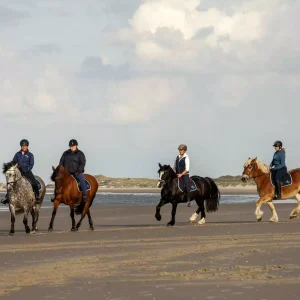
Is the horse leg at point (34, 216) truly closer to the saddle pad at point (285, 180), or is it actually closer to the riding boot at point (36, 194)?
the riding boot at point (36, 194)

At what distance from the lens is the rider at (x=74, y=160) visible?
2211 cm

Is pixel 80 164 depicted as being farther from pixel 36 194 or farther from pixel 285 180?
pixel 285 180

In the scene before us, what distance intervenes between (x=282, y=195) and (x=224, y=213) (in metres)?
7.58

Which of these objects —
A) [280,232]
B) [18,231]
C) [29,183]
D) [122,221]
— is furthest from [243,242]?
[122,221]

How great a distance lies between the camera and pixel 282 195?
82.1ft

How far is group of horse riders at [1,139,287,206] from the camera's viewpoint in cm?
2138

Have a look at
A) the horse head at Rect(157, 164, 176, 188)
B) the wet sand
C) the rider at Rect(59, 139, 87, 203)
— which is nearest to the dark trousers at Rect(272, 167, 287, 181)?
the horse head at Rect(157, 164, 176, 188)

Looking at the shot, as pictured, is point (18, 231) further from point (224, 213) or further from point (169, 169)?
point (224, 213)

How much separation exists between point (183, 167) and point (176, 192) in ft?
2.34

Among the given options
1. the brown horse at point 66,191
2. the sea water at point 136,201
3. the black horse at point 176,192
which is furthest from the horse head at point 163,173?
the sea water at point 136,201

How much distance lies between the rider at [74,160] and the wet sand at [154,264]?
5.72 ft

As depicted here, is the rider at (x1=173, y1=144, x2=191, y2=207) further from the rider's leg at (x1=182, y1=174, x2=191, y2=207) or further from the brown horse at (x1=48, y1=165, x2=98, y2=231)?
the brown horse at (x1=48, y1=165, x2=98, y2=231)

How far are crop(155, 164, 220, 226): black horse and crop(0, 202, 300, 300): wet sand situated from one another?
7.53ft

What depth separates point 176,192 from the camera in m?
23.9
